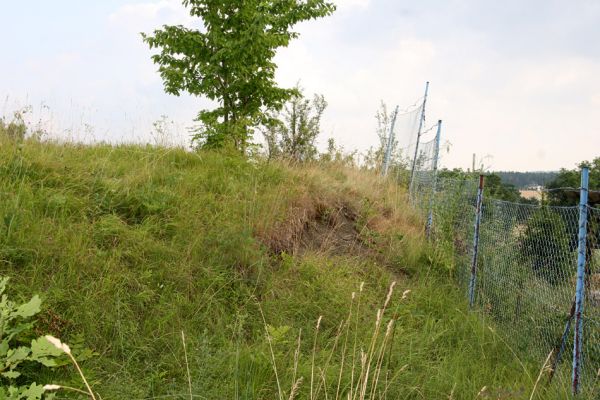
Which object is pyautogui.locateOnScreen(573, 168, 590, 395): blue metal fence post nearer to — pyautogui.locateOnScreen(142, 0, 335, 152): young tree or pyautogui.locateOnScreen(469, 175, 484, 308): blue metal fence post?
pyautogui.locateOnScreen(469, 175, 484, 308): blue metal fence post

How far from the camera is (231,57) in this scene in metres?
8.42

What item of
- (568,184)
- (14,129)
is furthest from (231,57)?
(568,184)

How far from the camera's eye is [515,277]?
4.98 m

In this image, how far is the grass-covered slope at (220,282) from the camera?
3.64 metres

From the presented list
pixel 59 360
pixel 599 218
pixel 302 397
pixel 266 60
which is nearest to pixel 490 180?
pixel 599 218

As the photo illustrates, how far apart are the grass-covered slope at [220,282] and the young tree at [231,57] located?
2.00 meters

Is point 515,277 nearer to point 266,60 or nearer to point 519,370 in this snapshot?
point 519,370

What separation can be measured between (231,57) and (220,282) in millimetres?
4938

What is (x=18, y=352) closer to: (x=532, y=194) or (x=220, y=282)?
(x=220, y=282)

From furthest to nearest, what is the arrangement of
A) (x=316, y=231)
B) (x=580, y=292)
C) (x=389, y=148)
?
(x=389, y=148)
(x=316, y=231)
(x=580, y=292)

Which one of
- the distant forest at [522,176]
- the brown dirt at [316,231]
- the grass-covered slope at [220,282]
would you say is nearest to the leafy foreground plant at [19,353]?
the grass-covered slope at [220,282]

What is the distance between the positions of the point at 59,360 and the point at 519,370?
3685mm

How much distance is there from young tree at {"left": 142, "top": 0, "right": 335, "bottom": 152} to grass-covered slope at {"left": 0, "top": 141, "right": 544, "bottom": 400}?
2.00 metres

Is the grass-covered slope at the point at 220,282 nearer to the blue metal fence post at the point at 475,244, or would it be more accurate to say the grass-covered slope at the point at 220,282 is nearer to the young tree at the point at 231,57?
the blue metal fence post at the point at 475,244
